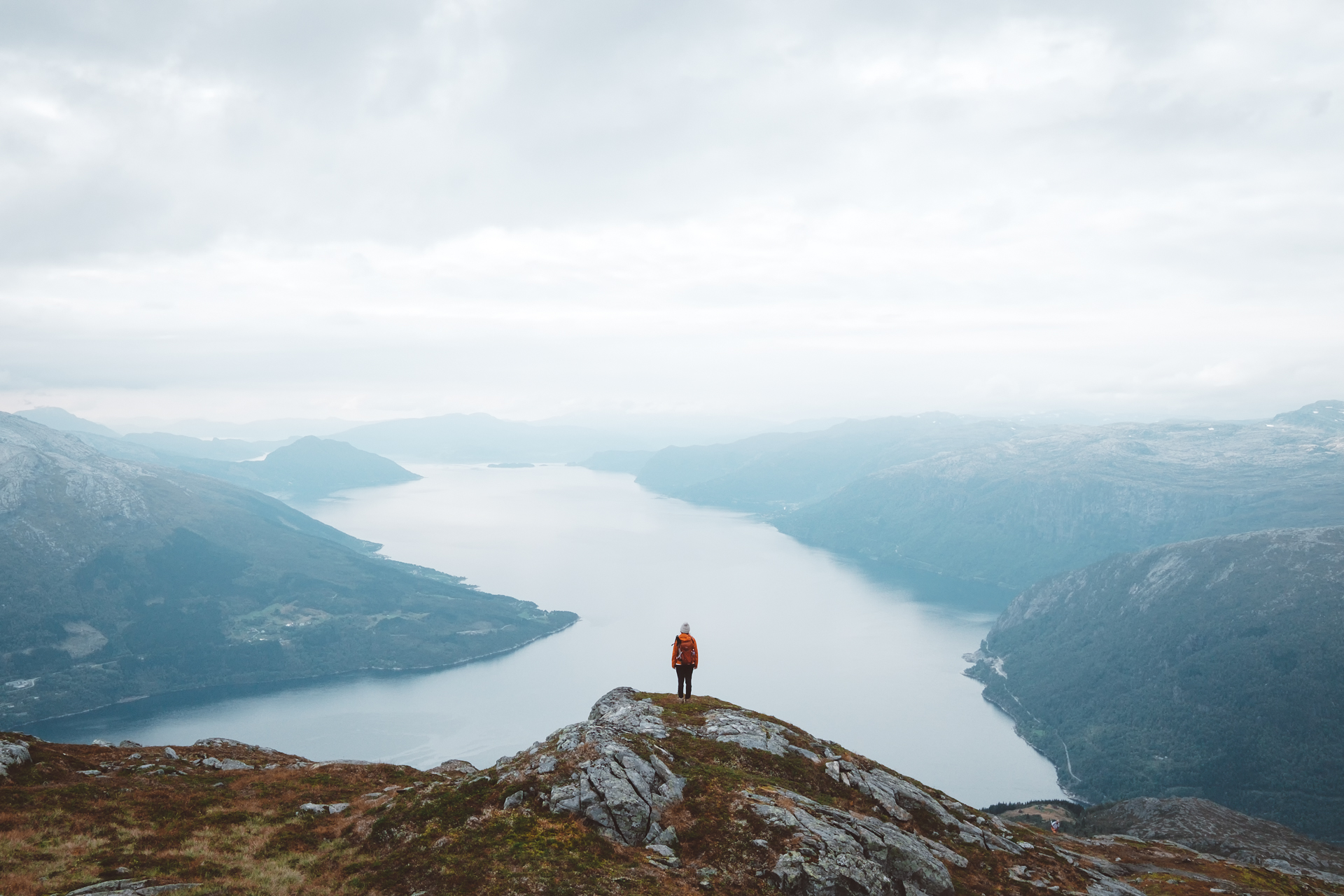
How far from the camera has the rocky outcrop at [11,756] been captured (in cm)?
3236

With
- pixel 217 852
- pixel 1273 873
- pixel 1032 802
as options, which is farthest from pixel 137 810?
pixel 1032 802

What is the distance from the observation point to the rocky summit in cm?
2609

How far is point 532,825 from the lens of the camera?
29328 millimetres

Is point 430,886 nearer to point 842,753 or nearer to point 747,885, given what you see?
point 747,885

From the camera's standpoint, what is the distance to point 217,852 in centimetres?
2800

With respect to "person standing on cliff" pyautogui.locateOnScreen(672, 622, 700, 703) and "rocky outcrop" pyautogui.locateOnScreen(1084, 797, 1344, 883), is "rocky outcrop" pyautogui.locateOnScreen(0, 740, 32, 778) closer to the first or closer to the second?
"person standing on cliff" pyautogui.locateOnScreen(672, 622, 700, 703)

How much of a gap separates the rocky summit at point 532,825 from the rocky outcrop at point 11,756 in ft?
0.31

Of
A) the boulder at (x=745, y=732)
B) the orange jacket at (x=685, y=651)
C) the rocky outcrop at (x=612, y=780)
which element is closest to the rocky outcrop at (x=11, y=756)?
the rocky outcrop at (x=612, y=780)

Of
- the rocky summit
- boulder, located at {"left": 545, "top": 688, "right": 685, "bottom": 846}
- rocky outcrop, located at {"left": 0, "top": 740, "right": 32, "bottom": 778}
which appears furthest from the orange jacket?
rocky outcrop, located at {"left": 0, "top": 740, "right": 32, "bottom": 778}

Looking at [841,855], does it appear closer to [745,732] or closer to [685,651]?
[745,732]

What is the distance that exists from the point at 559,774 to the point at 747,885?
999 cm

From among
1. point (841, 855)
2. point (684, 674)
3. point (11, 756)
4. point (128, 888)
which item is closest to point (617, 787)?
point (841, 855)

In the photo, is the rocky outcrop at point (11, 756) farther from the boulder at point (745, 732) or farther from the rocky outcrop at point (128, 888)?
the boulder at point (745, 732)

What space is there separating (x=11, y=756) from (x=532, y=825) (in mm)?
26593
